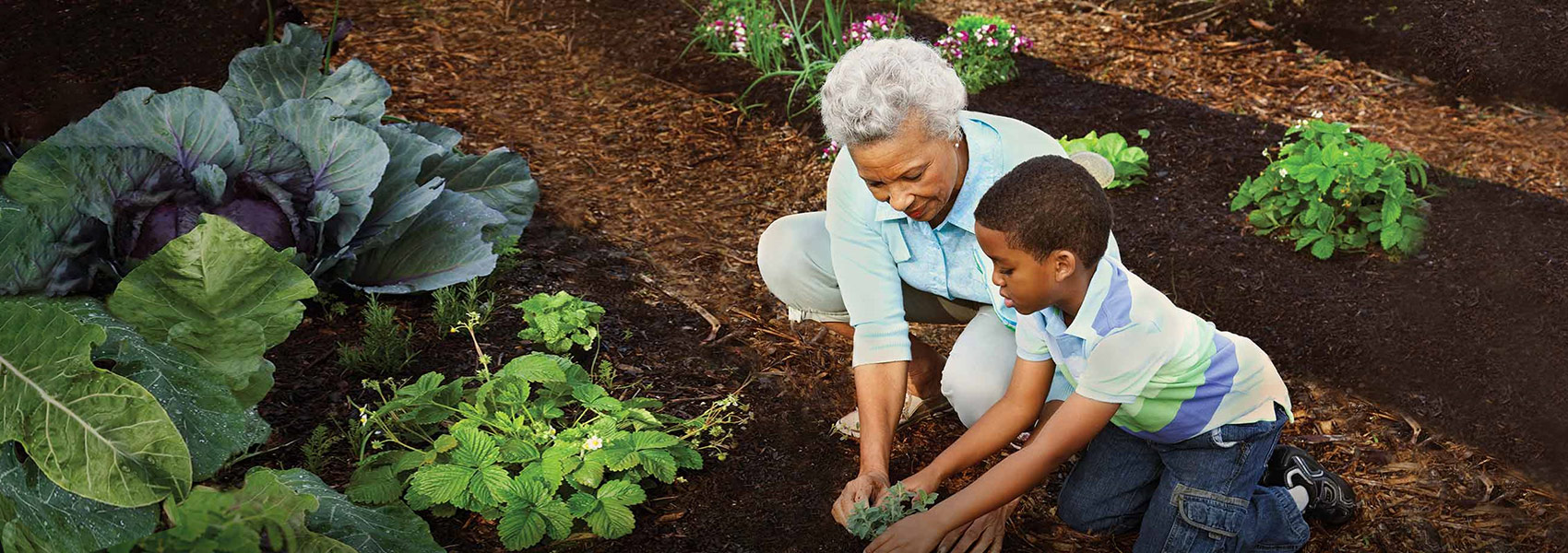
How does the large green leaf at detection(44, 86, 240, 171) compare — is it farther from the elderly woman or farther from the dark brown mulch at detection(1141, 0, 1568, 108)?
the dark brown mulch at detection(1141, 0, 1568, 108)

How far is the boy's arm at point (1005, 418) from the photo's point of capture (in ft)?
7.34

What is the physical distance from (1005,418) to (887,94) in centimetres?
67

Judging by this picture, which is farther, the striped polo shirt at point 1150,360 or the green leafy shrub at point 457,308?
the green leafy shrub at point 457,308

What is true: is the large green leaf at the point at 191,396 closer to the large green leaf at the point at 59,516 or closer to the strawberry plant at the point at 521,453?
the large green leaf at the point at 59,516

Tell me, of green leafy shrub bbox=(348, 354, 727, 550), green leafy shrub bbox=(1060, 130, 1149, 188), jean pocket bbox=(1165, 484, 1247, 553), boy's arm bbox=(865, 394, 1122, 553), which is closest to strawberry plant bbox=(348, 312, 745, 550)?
green leafy shrub bbox=(348, 354, 727, 550)

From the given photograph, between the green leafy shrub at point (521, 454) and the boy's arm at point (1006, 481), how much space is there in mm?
550

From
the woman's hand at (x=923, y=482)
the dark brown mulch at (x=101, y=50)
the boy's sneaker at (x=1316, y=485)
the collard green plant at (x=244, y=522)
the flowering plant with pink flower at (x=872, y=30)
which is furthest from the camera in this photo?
the flowering plant with pink flower at (x=872, y=30)

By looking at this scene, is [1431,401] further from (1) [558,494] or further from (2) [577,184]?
(2) [577,184]

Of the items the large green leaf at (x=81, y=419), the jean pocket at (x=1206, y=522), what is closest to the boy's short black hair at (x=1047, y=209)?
the jean pocket at (x=1206, y=522)

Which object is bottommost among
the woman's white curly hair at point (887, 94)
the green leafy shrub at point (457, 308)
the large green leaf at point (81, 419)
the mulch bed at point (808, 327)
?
the mulch bed at point (808, 327)

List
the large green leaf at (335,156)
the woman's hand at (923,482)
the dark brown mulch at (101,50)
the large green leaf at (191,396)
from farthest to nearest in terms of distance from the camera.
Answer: the dark brown mulch at (101,50) < the large green leaf at (335,156) < the woman's hand at (923,482) < the large green leaf at (191,396)

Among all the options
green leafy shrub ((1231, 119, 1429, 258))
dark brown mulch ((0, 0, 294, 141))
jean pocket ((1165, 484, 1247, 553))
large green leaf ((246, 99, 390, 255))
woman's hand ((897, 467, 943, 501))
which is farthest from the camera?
dark brown mulch ((0, 0, 294, 141))

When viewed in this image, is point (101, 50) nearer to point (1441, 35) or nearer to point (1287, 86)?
point (1287, 86)

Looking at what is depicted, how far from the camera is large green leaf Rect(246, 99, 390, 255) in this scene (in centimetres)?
290
